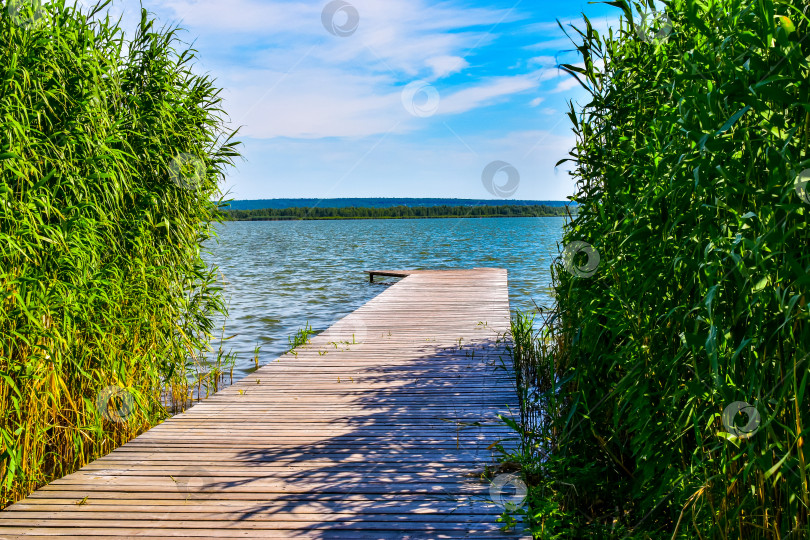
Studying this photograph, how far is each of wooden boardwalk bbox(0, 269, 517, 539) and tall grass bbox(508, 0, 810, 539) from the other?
628 millimetres

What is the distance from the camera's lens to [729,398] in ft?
5.81

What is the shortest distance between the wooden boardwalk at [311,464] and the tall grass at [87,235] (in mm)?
326

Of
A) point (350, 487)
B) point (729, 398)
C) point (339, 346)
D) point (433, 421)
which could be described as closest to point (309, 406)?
point (433, 421)

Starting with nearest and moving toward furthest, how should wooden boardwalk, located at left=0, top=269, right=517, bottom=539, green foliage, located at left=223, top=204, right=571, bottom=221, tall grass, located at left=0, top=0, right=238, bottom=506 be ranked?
wooden boardwalk, located at left=0, top=269, right=517, bottom=539
tall grass, located at left=0, top=0, right=238, bottom=506
green foliage, located at left=223, top=204, right=571, bottom=221

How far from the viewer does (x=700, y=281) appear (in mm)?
2107

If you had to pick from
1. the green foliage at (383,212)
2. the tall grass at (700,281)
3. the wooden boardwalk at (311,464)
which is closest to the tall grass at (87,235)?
the wooden boardwalk at (311,464)

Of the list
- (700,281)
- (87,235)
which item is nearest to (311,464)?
(87,235)

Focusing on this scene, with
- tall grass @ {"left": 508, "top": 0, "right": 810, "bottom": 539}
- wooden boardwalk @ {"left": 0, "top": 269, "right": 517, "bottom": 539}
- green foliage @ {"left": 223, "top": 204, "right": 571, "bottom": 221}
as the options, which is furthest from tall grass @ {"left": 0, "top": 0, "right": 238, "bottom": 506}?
green foliage @ {"left": 223, "top": 204, "right": 571, "bottom": 221}

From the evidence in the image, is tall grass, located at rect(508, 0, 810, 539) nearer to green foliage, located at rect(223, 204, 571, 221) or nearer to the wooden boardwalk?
the wooden boardwalk

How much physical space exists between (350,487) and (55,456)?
1.84 metres

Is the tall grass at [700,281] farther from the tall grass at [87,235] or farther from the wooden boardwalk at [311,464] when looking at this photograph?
the tall grass at [87,235]

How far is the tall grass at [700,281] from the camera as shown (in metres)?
1.71

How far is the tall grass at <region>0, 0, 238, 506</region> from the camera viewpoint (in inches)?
122

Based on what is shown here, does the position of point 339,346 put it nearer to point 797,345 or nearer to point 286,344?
point 286,344
